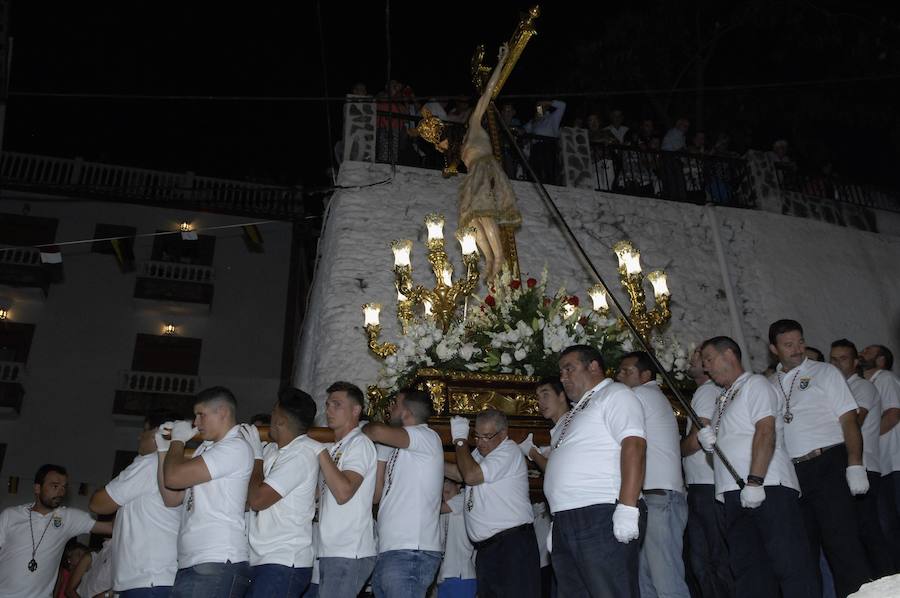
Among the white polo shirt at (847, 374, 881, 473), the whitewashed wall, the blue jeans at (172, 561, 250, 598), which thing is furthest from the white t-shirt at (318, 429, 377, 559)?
the whitewashed wall

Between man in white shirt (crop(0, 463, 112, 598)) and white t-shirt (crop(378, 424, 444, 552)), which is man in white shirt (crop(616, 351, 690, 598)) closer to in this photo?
white t-shirt (crop(378, 424, 444, 552))

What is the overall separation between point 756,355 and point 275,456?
6.56 m

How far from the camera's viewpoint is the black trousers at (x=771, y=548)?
391 centimetres

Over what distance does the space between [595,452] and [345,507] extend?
1.29 metres

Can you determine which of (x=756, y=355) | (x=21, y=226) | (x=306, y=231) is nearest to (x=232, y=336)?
(x=306, y=231)

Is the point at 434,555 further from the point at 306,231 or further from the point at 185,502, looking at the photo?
the point at 306,231

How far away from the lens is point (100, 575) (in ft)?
19.0

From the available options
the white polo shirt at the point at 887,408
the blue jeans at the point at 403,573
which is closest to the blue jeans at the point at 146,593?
the blue jeans at the point at 403,573

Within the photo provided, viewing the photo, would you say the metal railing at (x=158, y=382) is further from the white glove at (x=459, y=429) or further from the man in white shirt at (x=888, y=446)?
the man in white shirt at (x=888, y=446)

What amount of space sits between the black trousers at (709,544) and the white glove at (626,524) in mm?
1188

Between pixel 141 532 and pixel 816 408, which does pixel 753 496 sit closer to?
pixel 816 408

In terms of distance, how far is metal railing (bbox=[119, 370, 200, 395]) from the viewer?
16.9m

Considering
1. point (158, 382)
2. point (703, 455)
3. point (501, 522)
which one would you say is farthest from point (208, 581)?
point (158, 382)

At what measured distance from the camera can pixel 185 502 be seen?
12.4 feet
